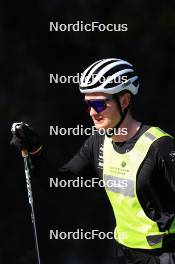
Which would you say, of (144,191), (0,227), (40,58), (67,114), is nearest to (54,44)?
(40,58)

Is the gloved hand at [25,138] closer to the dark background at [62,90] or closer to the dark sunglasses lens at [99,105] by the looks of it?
the dark sunglasses lens at [99,105]

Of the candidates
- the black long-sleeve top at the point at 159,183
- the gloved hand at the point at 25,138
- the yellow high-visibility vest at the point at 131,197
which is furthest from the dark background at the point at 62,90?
the black long-sleeve top at the point at 159,183

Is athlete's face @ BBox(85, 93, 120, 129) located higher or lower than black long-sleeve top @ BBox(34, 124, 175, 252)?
higher

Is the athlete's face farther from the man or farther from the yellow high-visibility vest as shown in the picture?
the yellow high-visibility vest

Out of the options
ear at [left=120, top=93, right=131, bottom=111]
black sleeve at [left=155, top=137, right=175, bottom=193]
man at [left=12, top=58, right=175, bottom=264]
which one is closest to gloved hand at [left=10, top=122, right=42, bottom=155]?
man at [left=12, top=58, right=175, bottom=264]

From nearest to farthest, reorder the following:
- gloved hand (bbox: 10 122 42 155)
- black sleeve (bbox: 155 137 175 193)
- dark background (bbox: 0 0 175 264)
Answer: black sleeve (bbox: 155 137 175 193), gloved hand (bbox: 10 122 42 155), dark background (bbox: 0 0 175 264)

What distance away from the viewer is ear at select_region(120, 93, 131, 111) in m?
3.84

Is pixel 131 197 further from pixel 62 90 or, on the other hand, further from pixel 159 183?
pixel 62 90

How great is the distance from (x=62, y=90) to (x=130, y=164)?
7.81ft

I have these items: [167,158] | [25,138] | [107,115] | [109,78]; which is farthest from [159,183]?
[25,138]

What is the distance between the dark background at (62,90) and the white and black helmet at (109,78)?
2086 millimetres

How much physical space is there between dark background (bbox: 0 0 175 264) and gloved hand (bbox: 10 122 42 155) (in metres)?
2.02

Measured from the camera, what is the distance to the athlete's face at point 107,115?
3.79 metres

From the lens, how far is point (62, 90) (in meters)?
6.00
